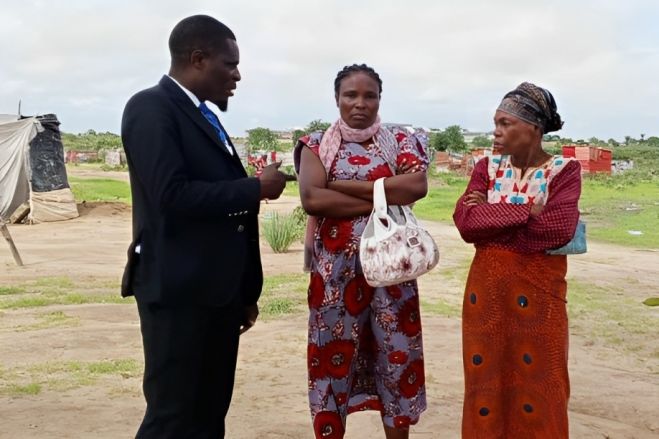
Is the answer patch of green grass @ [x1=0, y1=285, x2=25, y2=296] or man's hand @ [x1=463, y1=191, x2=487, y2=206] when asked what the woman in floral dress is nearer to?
man's hand @ [x1=463, y1=191, x2=487, y2=206]

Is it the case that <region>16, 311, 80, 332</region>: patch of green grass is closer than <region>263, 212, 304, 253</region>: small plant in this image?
Yes

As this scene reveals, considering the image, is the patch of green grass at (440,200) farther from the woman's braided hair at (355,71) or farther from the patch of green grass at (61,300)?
the woman's braided hair at (355,71)

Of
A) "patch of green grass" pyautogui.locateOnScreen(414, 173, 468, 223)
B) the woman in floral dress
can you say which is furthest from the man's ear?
"patch of green grass" pyautogui.locateOnScreen(414, 173, 468, 223)

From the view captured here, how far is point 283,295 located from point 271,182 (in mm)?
5791

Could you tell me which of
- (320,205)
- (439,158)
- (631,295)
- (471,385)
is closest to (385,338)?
(471,385)

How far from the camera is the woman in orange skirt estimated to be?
2.88m

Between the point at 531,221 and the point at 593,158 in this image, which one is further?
the point at 593,158

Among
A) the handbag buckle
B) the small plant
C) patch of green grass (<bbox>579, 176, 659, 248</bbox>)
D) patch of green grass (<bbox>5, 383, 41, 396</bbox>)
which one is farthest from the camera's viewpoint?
patch of green grass (<bbox>579, 176, 659, 248</bbox>)

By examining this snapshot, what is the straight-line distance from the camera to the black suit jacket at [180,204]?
7.34 ft

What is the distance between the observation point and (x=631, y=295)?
327 inches

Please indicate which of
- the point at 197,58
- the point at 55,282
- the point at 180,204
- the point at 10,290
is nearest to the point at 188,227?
the point at 180,204

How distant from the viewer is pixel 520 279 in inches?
116

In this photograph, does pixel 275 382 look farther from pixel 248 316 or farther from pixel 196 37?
pixel 196 37

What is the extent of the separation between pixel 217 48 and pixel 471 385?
1745 mm
